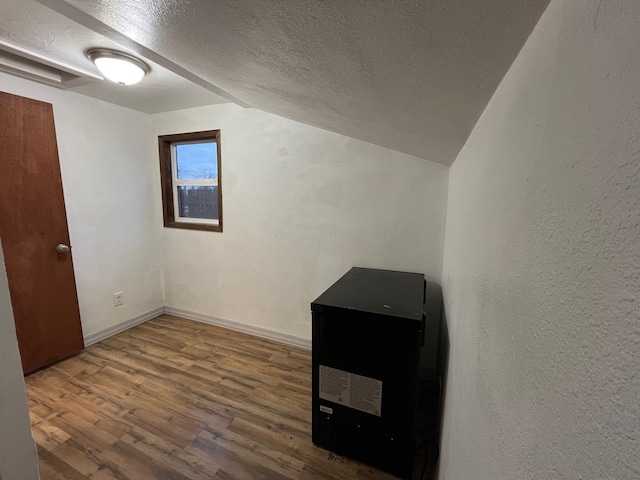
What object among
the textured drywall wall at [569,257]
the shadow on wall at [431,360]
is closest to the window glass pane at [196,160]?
the shadow on wall at [431,360]

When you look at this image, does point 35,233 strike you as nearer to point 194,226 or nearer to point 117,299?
point 117,299

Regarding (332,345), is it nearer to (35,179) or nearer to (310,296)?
(310,296)

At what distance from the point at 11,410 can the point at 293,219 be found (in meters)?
1.81

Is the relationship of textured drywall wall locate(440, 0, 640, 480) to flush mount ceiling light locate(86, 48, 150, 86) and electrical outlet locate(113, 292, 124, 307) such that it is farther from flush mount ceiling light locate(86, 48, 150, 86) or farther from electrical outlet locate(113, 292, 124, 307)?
electrical outlet locate(113, 292, 124, 307)

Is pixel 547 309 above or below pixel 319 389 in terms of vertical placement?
above

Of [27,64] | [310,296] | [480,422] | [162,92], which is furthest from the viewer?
[310,296]

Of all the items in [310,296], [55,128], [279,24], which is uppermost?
[55,128]

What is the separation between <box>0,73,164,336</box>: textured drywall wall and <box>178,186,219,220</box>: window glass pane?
0.89 feet

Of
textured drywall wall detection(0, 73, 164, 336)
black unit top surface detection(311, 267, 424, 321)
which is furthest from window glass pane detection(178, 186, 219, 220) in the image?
black unit top surface detection(311, 267, 424, 321)

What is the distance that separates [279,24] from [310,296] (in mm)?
2057

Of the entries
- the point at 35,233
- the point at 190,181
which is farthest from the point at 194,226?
the point at 35,233

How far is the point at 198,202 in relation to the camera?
9.45ft

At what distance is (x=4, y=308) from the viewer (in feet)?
2.37

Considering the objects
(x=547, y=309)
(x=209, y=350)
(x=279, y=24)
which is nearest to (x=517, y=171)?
(x=547, y=309)
